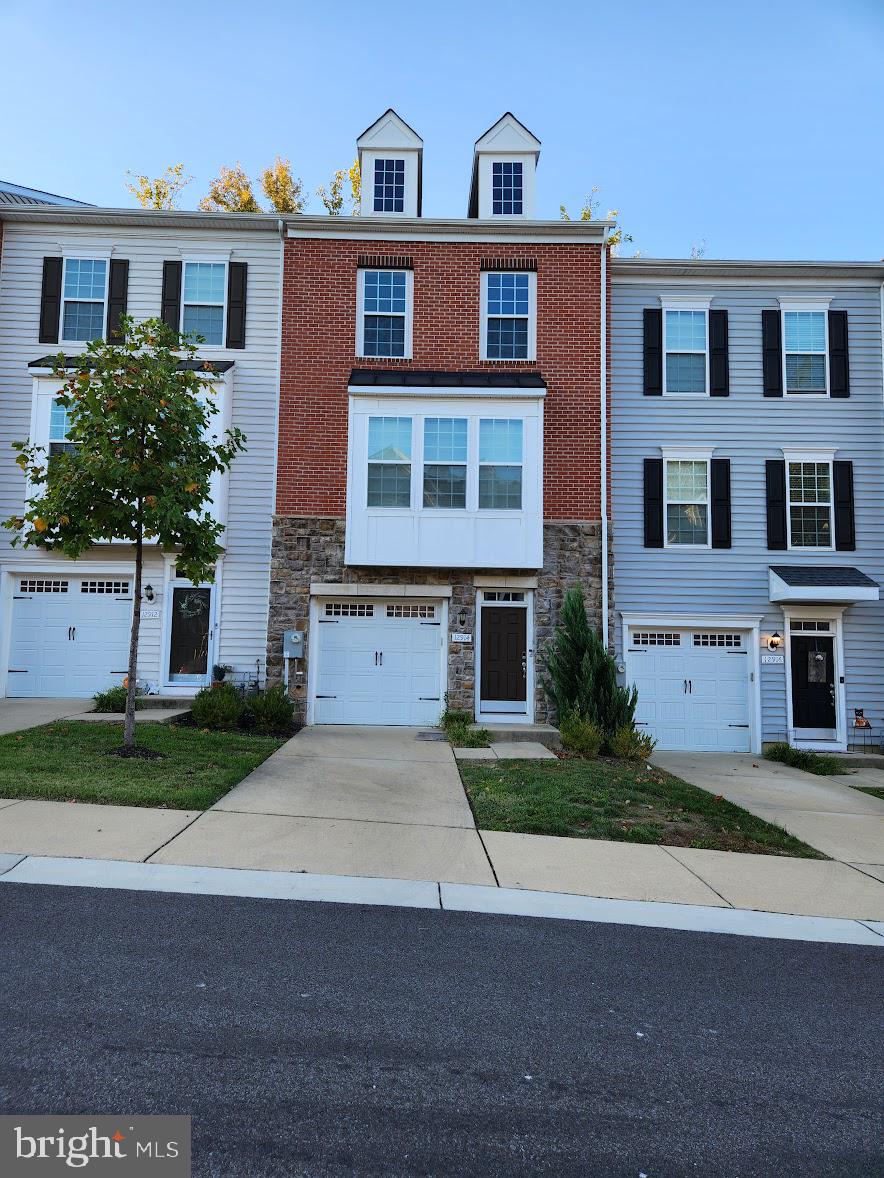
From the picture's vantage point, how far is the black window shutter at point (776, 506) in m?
15.0

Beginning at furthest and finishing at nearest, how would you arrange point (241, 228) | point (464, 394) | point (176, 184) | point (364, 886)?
point (176, 184), point (241, 228), point (464, 394), point (364, 886)

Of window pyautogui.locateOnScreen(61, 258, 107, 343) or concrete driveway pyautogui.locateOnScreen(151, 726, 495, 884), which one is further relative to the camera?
window pyautogui.locateOnScreen(61, 258, 107, 343)

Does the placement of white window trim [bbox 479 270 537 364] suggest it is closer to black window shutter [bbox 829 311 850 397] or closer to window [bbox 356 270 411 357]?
window [bbox 356 270 411 357]

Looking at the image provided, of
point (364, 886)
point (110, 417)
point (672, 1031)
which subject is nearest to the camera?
point (672, 1031)

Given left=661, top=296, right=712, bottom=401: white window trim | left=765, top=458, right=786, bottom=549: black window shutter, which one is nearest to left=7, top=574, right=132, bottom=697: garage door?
left=661, top=296, right=712, bottom=401: white window trim

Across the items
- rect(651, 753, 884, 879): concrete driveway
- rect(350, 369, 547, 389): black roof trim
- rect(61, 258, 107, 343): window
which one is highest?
rect(61, 258, 107, 343): window

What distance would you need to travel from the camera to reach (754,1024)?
3604mm

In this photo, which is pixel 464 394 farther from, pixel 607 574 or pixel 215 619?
pixel 215 619

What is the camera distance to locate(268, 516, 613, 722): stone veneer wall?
1404 centimetres

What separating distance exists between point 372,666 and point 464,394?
5.41 metres

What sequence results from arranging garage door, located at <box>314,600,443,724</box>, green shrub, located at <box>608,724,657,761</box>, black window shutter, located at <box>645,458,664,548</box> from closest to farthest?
1. green shrub, located at <box>608,724,657,761</box>
2. garage door, located at <box>314,600,443,724</box>
3. black window shutter, located at <box>645,458,664,548</box>

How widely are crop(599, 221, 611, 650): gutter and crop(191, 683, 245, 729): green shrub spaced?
679 centimetres

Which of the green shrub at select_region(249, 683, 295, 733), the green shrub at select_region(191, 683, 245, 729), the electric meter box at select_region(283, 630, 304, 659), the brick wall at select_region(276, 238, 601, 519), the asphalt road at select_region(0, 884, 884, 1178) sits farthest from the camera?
the brick wall at select_region(276, 238, 601, 519)

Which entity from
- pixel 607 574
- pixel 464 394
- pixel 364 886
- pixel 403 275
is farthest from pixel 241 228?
pixel 364 886
